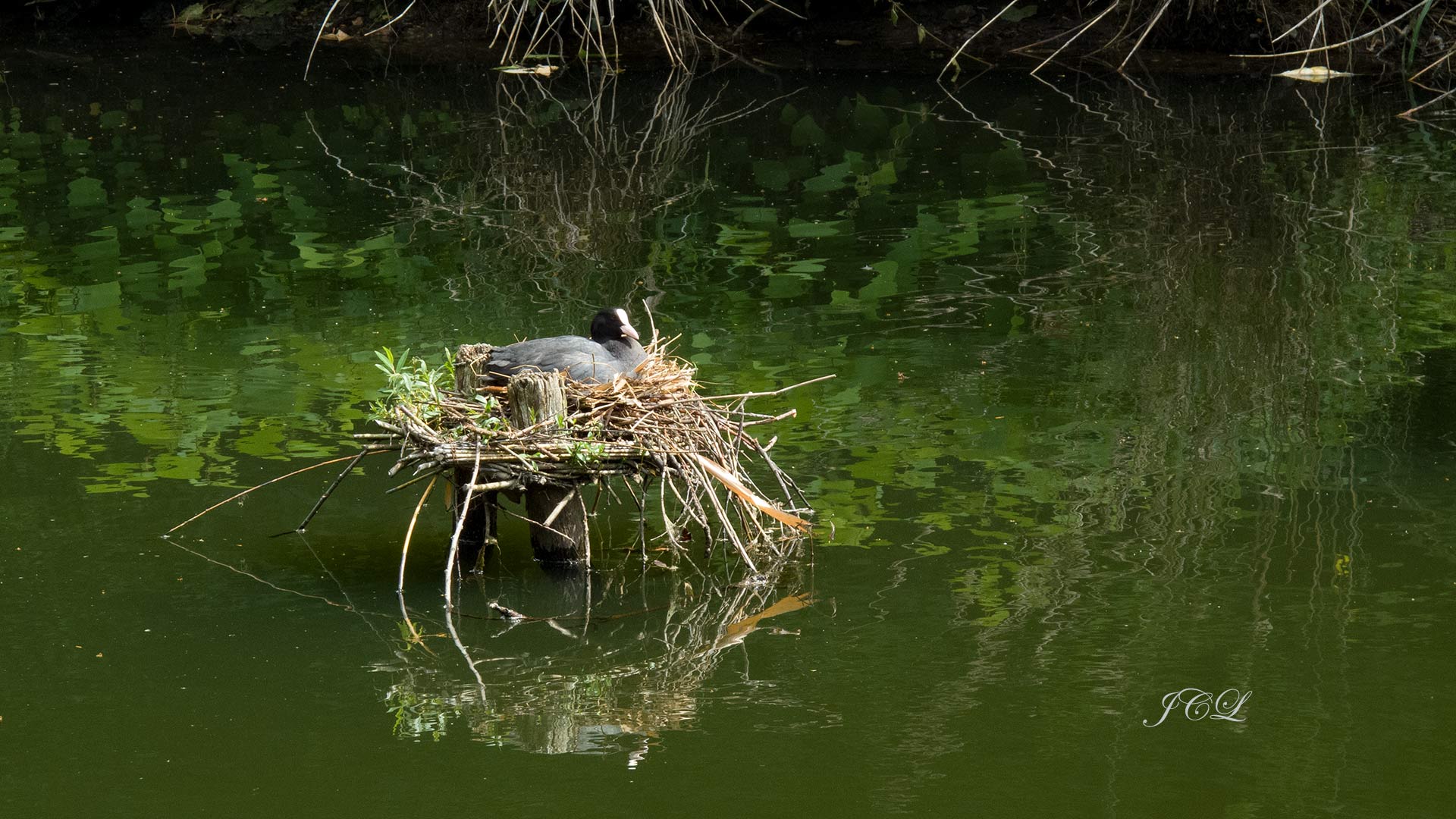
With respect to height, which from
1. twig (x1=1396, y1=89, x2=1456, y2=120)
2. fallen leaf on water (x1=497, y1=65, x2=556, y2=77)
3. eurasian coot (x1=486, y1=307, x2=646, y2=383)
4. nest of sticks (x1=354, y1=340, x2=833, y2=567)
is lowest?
twig (x1=1396, y1=89, x2=1456, y2=120)

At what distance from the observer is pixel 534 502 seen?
19.2 ft

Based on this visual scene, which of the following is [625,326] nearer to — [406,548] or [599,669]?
[406,548]

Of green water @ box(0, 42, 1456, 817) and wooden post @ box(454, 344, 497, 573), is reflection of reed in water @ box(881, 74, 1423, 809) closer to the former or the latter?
green water @ box(0, 42, 1456, 817)

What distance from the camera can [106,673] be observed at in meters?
5.35

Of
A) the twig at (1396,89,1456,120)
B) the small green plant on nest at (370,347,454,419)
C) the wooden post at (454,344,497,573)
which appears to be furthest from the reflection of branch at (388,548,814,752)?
the twig at (1396,89,1456,120)

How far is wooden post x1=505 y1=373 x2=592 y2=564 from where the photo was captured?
5516 millimetres

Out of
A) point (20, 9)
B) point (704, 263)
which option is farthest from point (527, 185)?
point (20, 9)

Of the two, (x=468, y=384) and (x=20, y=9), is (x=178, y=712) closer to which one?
(x=468, y=384)

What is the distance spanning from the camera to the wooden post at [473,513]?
5.84 metres

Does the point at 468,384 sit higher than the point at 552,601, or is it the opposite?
the point at 468,384

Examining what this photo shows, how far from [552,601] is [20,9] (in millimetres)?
18058
